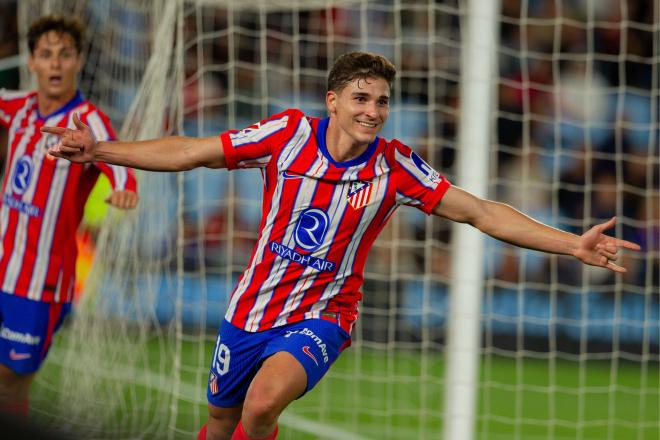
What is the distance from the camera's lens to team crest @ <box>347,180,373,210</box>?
145 inches

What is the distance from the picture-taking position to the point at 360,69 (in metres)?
3.63

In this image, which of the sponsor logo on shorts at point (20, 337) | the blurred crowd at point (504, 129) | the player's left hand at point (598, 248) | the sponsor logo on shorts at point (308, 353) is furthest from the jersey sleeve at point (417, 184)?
the blurred crowd at point (504, 129)

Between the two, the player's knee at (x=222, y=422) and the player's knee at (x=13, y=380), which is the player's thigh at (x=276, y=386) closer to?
the player's knee at (x=222, y=422)

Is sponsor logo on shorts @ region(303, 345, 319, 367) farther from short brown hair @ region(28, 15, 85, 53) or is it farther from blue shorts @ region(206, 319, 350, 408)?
short brown hair @ region(28, 15, 85, 53)

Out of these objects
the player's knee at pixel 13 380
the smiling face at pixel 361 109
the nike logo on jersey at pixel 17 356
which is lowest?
the player's knee at pixel 13 380

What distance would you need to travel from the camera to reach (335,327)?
12.2ft

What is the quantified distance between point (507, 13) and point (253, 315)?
22.5ft

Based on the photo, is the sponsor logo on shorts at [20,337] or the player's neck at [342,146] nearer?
the player's neck at [342,146]

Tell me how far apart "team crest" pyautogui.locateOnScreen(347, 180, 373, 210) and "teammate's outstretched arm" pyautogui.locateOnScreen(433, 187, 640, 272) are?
253 millimetres

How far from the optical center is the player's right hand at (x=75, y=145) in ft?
11.0

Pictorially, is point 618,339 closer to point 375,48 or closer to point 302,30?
point 375,48

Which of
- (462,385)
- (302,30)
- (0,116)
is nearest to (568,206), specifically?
(302,30)

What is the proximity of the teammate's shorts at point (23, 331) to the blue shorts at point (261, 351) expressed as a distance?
A: 1.09 metres

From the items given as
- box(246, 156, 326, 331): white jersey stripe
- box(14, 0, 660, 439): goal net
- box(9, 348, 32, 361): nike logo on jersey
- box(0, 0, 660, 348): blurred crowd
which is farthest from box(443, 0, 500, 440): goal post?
box(0, 0, 660, 348): blurred crowd
